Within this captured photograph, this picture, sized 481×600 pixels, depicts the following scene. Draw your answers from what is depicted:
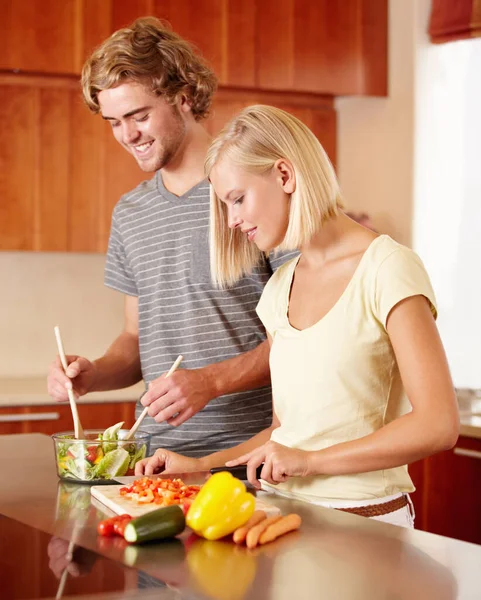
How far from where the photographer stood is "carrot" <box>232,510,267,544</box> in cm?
125

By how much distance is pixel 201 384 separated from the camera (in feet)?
6.10

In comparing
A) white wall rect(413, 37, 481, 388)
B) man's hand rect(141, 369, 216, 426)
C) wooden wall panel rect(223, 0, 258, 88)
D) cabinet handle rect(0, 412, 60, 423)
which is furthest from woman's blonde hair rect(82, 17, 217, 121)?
white wall rect(413, 37, 481, 388)

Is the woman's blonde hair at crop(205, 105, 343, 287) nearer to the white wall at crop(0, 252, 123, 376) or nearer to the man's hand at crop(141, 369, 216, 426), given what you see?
the man's hand at crop(141, 369, 216, 426)

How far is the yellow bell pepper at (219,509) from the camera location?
4.14ft

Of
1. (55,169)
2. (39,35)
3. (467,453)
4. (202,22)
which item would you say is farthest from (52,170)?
(467,453)

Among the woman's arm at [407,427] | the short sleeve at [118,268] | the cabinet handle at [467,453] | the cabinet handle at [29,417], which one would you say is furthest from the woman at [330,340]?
the cabinet handle at [29,417]

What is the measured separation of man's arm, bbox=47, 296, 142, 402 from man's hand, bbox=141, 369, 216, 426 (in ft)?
0.63

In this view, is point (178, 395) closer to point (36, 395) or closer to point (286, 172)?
point (286, 172)

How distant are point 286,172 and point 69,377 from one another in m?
0.63

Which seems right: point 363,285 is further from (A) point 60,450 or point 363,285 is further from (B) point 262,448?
(A) point 60,450

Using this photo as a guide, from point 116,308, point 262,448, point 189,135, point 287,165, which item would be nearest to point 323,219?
point 287,165

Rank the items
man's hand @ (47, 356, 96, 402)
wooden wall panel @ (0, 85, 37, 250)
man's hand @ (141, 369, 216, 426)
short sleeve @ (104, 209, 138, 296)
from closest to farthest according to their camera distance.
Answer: man's hand @ (141, 369, 216, 426)
man's hand @ (47, 356, 96, 402)
short sleeve @ (104, 209, 138, 296)
wooden wall panel @ (0, 85, 37, 250)

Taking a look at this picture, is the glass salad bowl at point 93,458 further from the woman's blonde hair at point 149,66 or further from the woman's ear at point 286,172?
the woman's blonde hair at point 149,66

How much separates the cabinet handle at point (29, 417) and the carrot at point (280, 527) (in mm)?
2326
